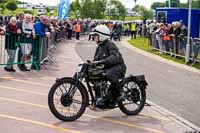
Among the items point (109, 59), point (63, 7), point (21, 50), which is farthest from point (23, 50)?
point (63, 7)

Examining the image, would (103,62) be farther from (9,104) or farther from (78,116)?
(9,104)

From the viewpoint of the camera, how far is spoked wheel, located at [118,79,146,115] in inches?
385

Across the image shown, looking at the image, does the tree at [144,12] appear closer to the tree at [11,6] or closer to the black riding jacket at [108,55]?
the tree at [11,6]

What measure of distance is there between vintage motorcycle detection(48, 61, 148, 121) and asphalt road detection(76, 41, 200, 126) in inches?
64.3

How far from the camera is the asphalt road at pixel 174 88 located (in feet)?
35.8

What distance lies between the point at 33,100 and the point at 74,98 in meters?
2.05

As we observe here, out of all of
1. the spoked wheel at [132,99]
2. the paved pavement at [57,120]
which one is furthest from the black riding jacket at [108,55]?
the paved pavement at [57,120]

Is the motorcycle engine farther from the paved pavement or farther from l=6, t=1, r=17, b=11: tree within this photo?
l=6, t=1, r=17, b=11: tree

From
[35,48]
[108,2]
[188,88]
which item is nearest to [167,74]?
[188,88]

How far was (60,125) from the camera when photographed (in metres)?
8.77

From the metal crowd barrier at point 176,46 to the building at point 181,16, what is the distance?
4.43 m

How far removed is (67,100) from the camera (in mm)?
9125

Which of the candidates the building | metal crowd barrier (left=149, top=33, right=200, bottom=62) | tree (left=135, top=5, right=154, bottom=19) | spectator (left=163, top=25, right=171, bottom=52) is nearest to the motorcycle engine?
metal crowd barrier (left=149, top=33, right=200, bottom=62)

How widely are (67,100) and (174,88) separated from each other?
18.4ft
